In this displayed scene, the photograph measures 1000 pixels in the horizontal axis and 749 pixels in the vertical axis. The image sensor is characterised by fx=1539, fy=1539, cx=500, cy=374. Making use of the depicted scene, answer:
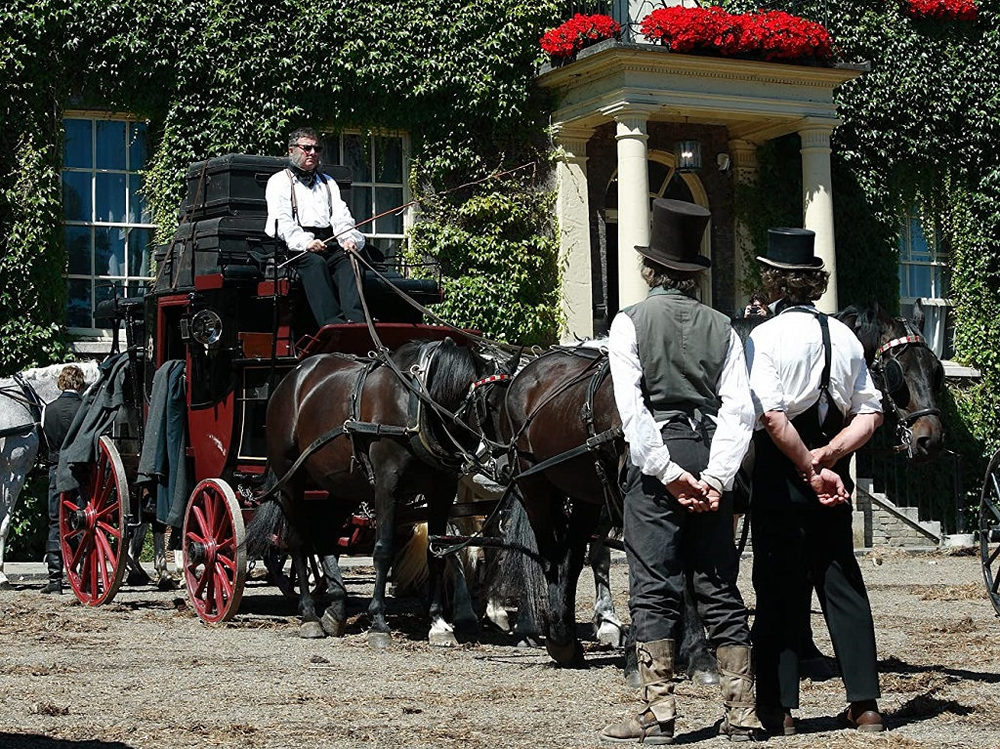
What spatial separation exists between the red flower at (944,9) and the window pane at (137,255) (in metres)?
10.5

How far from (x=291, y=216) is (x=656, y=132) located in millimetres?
9935

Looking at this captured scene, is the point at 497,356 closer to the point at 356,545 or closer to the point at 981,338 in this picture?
the point at 356,545

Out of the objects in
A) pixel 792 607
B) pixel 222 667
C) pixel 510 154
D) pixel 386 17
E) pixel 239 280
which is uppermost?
pixel 386 17

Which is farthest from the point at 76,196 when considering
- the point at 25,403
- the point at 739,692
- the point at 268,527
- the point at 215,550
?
the point at 739,692

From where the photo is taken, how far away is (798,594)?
19.8 ft

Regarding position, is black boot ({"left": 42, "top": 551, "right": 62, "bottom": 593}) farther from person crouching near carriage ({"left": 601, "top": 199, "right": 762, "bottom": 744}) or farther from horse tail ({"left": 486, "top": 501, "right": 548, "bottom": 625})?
person crouching near carriage ({"left": 601, "top": 199, "right": 762, "bottom": 744})

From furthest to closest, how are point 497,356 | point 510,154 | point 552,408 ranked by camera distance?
1. point 510,154
2. point 497,356
3. point 552,408

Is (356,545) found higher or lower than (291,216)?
lower

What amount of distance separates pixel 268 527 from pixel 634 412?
4.78m

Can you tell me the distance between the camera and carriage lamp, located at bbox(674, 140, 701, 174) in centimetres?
1867

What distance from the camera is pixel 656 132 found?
19.8m

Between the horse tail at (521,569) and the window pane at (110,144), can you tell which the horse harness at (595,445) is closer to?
the horse tail at (521,569)

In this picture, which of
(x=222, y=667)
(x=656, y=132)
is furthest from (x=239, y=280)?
(x=656, y=132)

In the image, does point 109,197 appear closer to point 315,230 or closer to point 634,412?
point 315,230
